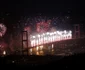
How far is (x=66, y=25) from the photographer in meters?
97.0

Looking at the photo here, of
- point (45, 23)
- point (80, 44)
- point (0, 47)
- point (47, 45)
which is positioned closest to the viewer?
point (0, 47)

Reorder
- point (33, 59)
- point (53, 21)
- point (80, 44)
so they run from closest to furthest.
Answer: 1. point (33, 59)
2. point (80, 44)
3. point (53, 21)

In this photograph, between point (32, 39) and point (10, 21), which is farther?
point (10, 21)

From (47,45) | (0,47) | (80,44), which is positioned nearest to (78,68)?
(0,47)

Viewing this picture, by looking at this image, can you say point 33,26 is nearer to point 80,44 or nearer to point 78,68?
point 80,44

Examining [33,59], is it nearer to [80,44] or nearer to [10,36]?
[10,36]

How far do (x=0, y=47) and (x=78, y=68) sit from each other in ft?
128

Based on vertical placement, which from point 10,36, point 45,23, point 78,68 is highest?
point 45,23

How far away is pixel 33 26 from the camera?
240 ft

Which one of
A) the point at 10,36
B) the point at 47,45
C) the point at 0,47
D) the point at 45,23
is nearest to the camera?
the point at 0,47

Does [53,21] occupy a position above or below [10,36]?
above

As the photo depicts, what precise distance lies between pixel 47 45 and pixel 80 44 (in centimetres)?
1639

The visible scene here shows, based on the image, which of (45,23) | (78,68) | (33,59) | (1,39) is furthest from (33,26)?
(78,68)

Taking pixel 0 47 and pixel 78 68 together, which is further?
pixel 0 47
